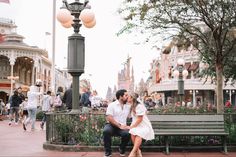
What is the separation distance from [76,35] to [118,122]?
3.29 meters

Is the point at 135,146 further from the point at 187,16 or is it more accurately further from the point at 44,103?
the point at 44,103

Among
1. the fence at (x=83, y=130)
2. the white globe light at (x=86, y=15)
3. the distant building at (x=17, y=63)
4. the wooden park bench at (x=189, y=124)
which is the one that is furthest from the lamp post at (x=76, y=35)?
the distant building at (x=17, y=63)

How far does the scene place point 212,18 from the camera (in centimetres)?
1407

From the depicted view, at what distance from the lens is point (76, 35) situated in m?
12.1

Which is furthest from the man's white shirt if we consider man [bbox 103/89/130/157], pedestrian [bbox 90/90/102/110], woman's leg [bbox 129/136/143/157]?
pedestrian [bbox 90/90/102/110]

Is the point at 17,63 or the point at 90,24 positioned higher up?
the point at 17,63

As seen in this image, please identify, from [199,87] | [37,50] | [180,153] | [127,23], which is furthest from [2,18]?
[180,153]

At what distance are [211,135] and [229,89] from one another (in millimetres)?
47207

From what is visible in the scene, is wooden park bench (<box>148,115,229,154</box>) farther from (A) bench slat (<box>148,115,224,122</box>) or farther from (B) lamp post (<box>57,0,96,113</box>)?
(B) lamp post (<box>57,0,96,113</box>)

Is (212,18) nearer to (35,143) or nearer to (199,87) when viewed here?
(35,143)

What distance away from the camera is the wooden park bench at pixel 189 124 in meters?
10.6

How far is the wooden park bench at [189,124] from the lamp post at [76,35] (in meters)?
2.28

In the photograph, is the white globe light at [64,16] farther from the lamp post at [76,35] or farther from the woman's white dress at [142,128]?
the woman's white dress at [142,128]

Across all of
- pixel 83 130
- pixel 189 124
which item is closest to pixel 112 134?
pixel 83 130
